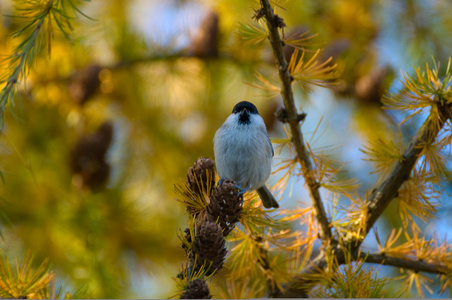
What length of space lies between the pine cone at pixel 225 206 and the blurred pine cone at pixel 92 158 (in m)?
1.02

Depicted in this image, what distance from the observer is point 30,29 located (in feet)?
3.97

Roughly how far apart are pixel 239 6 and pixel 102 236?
158 cm

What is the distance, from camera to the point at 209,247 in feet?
3.41

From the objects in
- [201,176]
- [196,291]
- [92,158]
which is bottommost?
[196,291]

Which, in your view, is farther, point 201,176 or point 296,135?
point 296,135

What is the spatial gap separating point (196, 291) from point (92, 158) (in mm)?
1227

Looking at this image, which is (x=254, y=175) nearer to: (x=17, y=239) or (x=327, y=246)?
(x=327, y=246)

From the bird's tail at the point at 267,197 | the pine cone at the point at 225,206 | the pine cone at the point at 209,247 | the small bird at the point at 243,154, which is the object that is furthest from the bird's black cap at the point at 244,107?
the pine cone at the point at 209,247

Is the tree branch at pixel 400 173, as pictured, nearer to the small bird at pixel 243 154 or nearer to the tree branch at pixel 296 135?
the tree branch at pixel 296 135

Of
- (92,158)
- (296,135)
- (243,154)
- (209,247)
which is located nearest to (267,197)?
(243,154)

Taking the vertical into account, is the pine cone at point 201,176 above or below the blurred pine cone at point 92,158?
below

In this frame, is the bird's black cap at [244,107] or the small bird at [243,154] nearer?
the small bird at [243,154]

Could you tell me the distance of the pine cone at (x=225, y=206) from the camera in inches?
44.9

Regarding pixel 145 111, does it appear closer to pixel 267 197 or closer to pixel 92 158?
pixel 92 158
